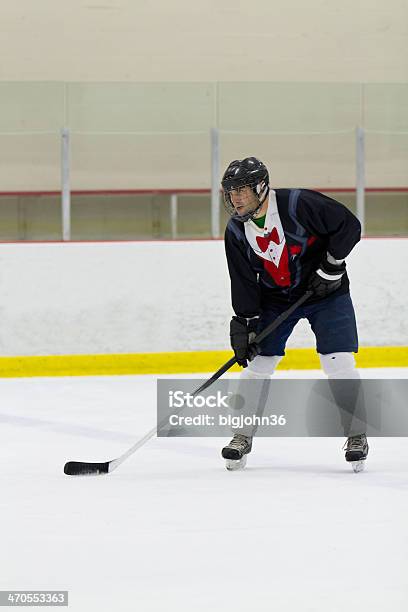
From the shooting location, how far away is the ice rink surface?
2.09 m

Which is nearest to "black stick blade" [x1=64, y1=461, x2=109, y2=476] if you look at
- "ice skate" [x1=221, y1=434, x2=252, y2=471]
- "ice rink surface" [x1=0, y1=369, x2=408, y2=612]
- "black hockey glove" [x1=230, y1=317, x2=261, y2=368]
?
"ice rink surface" [x1=0, y1=369, x2=408, y2=612]

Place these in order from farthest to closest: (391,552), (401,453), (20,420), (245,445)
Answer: (20,420) → (401,453) → (245,445) → (391,552)

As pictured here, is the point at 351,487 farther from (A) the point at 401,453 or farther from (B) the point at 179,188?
(B) the point at 179,188

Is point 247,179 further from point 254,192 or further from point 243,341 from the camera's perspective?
point 243,341

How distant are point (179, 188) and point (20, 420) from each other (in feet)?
12.5

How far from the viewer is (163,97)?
7.00 metres

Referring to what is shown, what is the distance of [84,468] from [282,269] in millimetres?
800

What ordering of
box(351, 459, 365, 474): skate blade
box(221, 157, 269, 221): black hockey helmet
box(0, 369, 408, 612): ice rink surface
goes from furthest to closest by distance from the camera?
box(351, 459, 365, 474): skate blade
box(221, 157, 269, 221): black hockey helmet
box(0, 369, 408, 612): ice rink surface

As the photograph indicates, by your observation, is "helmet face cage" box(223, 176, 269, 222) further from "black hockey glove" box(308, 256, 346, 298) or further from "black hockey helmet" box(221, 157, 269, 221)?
"black hockey glove" box(308, 256, 346, 298)

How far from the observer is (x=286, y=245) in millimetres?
3348

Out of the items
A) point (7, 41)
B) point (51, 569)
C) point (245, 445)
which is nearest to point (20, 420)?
point (245, 445)

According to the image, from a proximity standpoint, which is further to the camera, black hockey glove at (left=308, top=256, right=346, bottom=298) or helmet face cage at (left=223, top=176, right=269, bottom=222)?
black hockey glove at (left=308, top=256, right=346, bottom=298)

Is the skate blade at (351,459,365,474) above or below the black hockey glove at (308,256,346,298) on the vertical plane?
below

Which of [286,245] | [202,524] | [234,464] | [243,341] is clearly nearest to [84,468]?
[234,464]
